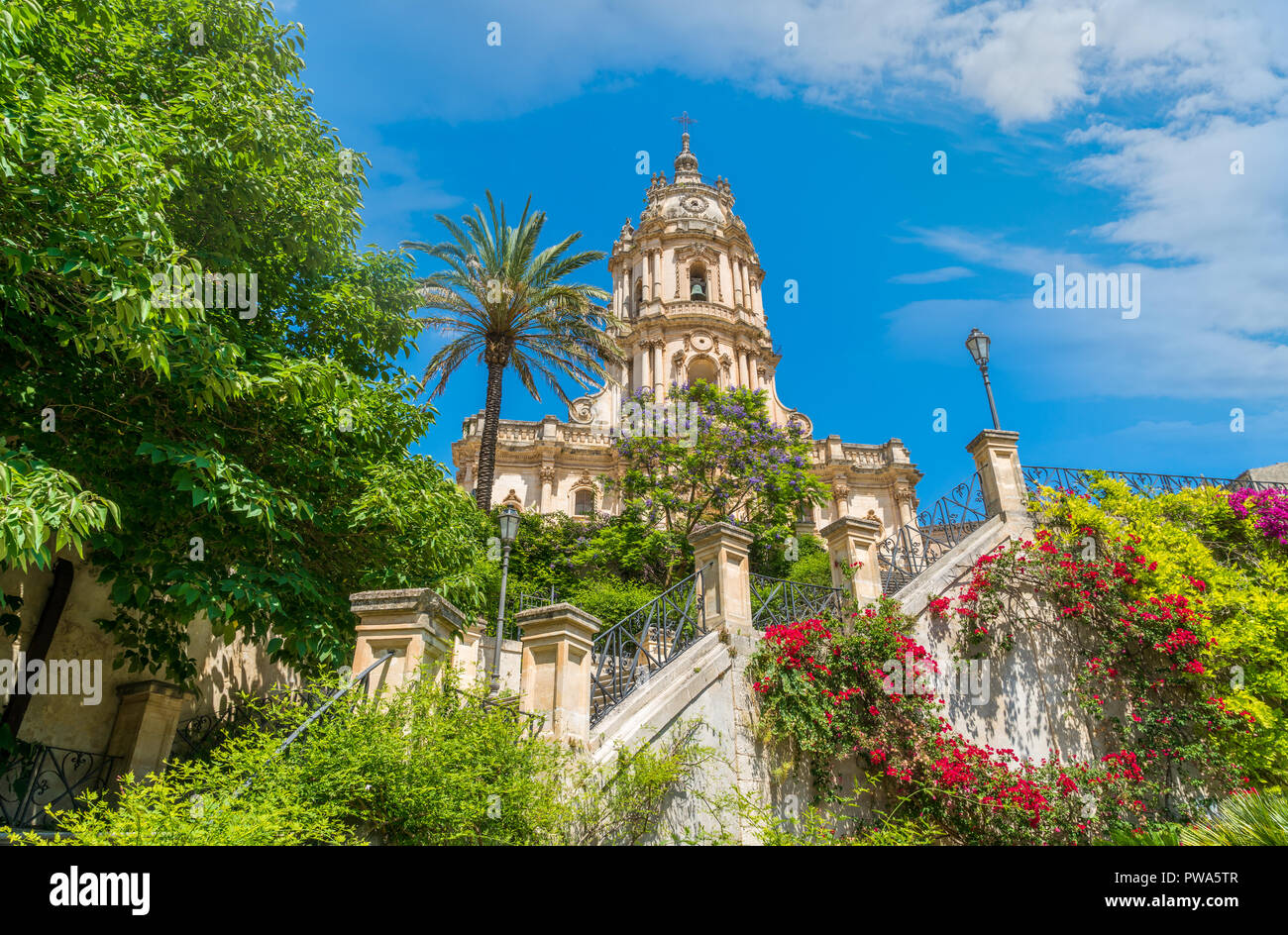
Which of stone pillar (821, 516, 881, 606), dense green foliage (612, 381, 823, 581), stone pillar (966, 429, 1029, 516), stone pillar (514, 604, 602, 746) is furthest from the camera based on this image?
dense green foliage (612, 381, 823, 581)

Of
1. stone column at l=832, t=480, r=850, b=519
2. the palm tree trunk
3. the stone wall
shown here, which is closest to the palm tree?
the palm tree trunk

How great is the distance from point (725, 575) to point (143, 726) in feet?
28.7

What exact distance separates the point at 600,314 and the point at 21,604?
48.4ft

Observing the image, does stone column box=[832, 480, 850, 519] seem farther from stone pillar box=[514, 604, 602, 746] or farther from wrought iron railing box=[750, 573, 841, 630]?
stone pillar box=[514, 604, 602, 746]

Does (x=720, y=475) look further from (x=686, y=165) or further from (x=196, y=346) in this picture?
(x=686, y=165)

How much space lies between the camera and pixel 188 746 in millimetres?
12258

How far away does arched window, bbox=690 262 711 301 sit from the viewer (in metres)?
43.7

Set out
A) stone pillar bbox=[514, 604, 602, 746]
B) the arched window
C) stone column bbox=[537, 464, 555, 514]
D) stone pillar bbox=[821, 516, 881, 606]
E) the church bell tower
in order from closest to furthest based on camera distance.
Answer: stone pillar bbox=[514, 604, 602, 746]
stone pillar bbox=[821, 516, 881, 606]
stone column bbox=[537, 464, 555, 514]
the church bell tower
the arched window

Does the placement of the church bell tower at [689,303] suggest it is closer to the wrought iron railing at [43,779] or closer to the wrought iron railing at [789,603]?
the wrought iron railing at [789,603]

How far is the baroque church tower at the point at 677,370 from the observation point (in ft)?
127

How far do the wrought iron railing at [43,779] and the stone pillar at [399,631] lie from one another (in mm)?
5077

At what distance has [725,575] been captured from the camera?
9922 mm

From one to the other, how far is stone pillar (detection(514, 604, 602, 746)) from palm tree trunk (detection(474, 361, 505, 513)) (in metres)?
11.1

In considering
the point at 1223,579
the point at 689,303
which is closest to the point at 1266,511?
the point at 1223,579
